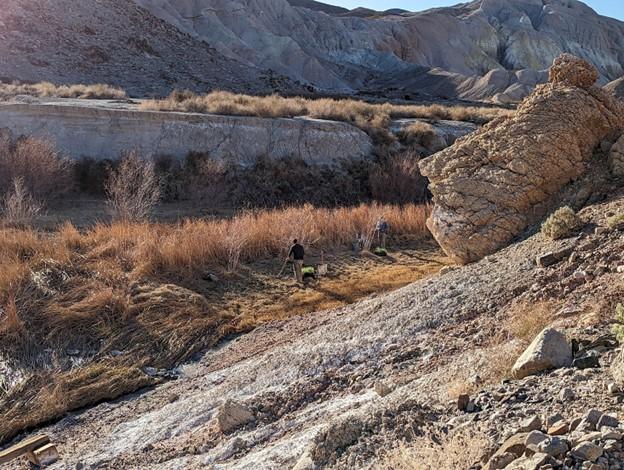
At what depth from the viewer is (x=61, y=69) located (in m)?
34.8

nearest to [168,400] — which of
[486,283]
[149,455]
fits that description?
[149,455]

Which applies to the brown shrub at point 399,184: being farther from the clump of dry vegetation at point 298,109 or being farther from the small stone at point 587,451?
the small stone at point 587,451

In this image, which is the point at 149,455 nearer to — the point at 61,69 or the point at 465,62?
the point at 61,69

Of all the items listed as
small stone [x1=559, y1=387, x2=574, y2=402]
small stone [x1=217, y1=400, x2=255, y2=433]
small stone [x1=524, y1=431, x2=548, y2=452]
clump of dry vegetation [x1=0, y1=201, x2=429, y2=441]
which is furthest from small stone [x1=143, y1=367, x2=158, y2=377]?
small stone [x1=524, y1=431, x2=548, y2=452]

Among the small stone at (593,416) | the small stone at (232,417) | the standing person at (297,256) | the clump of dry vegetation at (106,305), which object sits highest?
the small stone at (593,416)

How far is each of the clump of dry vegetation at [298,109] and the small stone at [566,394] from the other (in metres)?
24.5

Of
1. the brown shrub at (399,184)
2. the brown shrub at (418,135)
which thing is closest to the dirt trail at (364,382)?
the brown shrub at (399,184)

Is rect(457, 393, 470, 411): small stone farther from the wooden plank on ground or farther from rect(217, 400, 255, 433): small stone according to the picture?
the wooden plank on ground

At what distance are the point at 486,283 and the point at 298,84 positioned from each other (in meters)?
46.2

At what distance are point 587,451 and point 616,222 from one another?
184 inches

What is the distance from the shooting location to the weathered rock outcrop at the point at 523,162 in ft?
29.0

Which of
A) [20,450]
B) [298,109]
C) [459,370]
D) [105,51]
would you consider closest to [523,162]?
[459,370]

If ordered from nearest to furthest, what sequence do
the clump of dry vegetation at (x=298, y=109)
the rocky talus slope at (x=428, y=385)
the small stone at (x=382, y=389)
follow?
1. the rocky talus slope at (x=428, y=385)
2. the small stone at (x=382, y=389)
3. the clump of dry vegetation at (x=298, y=109)

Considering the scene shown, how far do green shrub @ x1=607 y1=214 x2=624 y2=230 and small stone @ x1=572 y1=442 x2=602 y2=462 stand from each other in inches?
181
